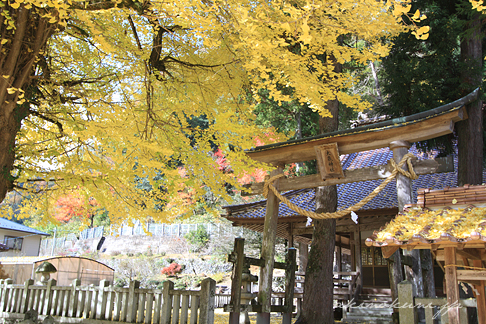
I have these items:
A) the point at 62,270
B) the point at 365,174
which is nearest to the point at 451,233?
the point at 365,174

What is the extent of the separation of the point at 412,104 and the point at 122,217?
7.74 metres

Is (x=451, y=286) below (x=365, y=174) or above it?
below

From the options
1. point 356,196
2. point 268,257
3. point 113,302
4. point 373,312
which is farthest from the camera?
point 356,196

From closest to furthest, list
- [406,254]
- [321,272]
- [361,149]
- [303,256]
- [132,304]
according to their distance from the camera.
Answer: [406,254] < [361,149] < [132,304] < [321,272] < [303,256]

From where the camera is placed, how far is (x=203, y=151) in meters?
5.73

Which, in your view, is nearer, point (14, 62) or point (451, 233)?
point (451, 233)

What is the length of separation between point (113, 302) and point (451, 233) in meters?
6.13

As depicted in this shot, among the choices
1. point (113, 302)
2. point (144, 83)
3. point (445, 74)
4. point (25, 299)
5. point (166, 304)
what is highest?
point (445, 74)

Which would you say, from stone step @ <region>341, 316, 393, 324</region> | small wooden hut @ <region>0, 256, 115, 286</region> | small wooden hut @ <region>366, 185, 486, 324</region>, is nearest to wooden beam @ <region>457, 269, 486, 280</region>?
small wooden hut @ <region>366, 185, 486, 324</region>

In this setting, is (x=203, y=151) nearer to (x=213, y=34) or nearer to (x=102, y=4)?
(x=213, y=34)

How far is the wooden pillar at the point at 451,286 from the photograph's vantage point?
3.63 meters

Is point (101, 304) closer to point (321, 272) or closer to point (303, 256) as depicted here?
point (321, 272)

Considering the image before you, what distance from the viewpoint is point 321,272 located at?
797 centimetres

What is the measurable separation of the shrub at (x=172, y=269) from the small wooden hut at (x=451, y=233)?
69.6 ft
